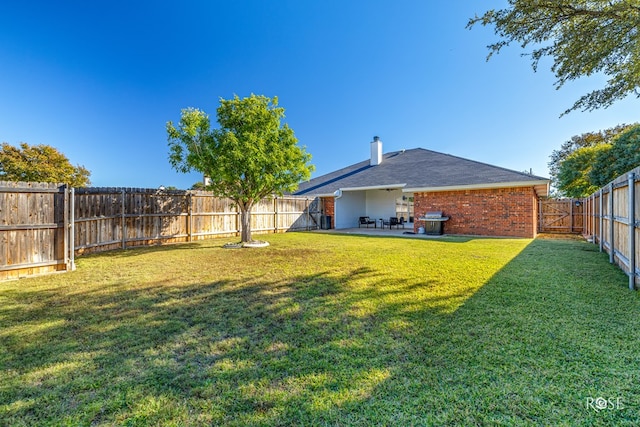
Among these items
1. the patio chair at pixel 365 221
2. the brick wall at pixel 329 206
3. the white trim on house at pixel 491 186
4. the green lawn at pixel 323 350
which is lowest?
the green lawn at pixel 323 350

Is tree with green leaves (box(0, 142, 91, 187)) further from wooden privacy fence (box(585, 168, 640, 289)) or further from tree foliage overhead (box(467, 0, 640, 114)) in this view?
wooden privacy fence (box(585, 168, 640, 289))

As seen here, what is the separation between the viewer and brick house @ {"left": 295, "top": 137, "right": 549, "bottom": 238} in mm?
12680

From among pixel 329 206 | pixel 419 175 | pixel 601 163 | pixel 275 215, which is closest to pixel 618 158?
pixel 601 163

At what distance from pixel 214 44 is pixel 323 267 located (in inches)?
503

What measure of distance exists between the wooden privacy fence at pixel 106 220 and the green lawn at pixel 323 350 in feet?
2.60

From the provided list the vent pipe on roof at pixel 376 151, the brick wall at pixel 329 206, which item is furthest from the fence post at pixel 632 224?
the vent pipe on roof at pixel 376 151

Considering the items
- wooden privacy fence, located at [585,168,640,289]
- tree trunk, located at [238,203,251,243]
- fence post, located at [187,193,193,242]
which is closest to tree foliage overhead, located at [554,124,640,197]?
wooden privacy fence, located at [585,168,640,289]

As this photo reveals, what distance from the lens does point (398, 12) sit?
37.1 feet

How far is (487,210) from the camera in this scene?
13297mm

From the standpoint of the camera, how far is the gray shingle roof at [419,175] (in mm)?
13087

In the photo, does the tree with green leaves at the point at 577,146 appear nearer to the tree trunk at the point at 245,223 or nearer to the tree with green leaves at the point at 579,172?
the tree with green leaves at the point at 579,172

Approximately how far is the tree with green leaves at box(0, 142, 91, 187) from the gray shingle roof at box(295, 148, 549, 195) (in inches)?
870

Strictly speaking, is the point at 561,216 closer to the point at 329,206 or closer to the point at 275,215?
the point at 329,206

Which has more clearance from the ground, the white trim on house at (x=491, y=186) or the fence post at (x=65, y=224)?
the white trim on house at (x=491, y=186)
